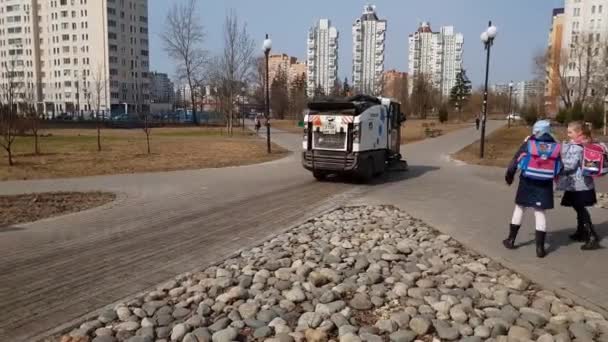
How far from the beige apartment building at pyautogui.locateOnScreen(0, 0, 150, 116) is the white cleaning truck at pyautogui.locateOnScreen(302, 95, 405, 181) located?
321 feet

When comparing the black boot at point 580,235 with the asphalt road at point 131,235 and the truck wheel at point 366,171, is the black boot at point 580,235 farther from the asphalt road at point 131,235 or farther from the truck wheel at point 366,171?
the truck wheel at point 366,171

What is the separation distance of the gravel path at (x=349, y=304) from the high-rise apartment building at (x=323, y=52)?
112m

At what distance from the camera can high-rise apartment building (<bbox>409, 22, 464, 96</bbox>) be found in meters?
122

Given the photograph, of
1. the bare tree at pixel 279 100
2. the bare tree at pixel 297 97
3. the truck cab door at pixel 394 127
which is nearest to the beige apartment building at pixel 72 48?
the bare tree at pixel 279 100

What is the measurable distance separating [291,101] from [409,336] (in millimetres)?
90496

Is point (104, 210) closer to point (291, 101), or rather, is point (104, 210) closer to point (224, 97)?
point (224, 97)

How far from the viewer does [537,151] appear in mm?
6215

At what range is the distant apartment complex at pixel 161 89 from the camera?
12672 cm

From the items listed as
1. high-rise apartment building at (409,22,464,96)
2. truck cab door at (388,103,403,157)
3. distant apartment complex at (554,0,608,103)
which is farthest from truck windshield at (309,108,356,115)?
high-rise apartment building at (409,22,464,96)

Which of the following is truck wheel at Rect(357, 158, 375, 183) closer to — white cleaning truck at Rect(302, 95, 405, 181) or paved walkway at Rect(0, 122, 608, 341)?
white cleaning truck at Rect(302, 95, 405, 181)

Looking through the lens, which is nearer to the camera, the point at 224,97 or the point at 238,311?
the point at 238,311

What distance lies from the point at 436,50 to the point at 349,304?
126m

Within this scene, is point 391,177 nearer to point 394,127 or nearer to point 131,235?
point 394,127

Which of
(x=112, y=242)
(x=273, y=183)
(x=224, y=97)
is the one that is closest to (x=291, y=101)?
(x=224, y=97)
